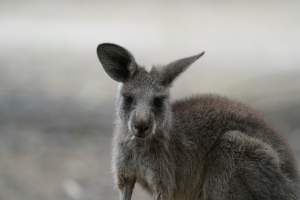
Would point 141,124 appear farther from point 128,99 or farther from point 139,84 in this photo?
point 139,84

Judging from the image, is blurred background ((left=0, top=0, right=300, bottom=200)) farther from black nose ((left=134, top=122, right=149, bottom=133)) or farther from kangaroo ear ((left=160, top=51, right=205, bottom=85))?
black nose ((left=134, top=122, right=149, bottom=133))

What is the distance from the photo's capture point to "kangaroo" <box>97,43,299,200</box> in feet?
26.2

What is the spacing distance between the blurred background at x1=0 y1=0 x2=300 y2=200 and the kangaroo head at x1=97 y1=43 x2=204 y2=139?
9.72ft

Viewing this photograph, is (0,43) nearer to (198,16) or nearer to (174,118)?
(198,16)

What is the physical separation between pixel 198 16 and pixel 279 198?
567 inches

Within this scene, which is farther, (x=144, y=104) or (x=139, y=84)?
(x=139, y=84)

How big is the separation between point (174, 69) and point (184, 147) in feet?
2.47

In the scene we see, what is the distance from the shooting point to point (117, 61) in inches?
317

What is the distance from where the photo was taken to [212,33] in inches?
790

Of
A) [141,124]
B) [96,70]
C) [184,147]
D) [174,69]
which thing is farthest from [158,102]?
[96,70]

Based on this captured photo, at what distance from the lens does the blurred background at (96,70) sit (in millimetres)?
12281

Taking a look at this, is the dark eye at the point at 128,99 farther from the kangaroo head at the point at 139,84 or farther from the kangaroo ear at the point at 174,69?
the kangaroo ear at the point at 174,69

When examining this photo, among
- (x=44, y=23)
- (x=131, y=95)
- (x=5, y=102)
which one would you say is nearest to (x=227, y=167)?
(x=131, y=95)

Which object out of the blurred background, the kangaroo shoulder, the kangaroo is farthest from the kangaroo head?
the blurred background
